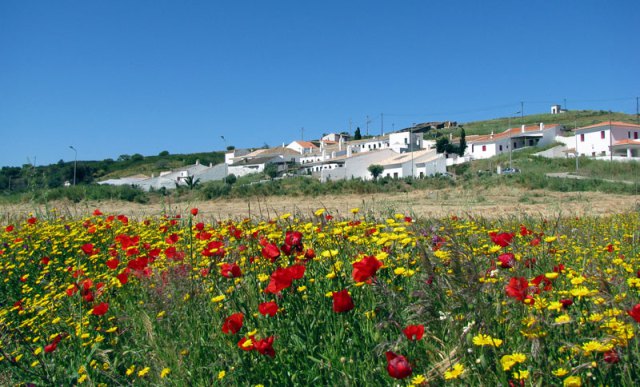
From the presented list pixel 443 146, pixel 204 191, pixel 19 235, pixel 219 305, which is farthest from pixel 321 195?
pixel 443 146

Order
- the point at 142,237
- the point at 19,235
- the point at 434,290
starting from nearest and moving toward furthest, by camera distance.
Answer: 1. the point at 434,290
2. the point at 142,237
3. the point at 19,235

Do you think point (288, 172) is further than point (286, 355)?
Yes

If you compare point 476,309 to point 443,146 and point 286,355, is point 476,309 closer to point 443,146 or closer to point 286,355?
point 286,355

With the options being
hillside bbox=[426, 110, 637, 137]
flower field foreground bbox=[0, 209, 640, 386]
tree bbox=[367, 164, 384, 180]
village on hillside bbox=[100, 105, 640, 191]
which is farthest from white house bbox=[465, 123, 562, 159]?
flower field foreground bbox=[0, 209, 640, 386]

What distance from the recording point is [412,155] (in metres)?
56.4

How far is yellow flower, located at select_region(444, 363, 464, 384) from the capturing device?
1.66m

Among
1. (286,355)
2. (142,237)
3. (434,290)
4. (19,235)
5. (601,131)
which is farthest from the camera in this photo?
(601,131)

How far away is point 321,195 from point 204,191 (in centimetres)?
778

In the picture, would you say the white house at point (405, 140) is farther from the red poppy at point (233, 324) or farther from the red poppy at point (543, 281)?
the red poppy at point (233, 324)

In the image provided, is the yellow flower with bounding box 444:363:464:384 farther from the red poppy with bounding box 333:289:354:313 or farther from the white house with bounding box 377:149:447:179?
the white house with bounding box 377:149:447:179

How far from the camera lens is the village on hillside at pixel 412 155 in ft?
184

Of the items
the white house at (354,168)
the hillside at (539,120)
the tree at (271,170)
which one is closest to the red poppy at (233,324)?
the white house at (354,168)

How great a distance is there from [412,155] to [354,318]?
54841mm

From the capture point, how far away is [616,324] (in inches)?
74.0
